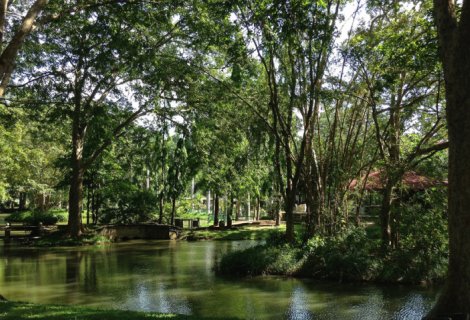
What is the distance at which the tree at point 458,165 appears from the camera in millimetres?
6348

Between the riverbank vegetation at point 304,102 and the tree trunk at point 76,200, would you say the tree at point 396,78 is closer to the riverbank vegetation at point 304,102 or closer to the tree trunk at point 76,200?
the riverbank vegetation at point 304,102

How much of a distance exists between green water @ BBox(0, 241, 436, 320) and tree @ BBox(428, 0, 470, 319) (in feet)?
12.1

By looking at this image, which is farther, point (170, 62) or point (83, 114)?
point (170, 62)

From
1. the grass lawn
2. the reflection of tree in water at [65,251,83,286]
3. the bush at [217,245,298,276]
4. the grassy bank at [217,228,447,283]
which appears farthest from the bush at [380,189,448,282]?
the grass lawn

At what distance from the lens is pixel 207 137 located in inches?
1041

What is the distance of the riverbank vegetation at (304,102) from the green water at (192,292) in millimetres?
1606

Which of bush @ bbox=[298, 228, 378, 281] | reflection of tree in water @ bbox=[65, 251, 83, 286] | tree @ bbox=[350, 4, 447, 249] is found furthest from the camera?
reflection of tree in water @ bbox=[65, 251, 83, 286]

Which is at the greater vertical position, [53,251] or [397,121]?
[397,121]

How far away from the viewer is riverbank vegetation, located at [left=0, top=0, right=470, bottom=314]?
1063 centimetres

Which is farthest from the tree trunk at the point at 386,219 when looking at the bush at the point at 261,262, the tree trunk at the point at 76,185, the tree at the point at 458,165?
the tree trunk at the point at 76,185

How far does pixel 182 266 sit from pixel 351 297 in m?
7.80

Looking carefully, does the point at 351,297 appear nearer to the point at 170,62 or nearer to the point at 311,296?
the point at 311,296

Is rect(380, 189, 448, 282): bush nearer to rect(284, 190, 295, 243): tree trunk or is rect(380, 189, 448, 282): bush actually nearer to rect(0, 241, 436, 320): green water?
rect(0, 241, 436, 320): green water

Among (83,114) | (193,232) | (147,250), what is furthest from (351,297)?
(193,232)
